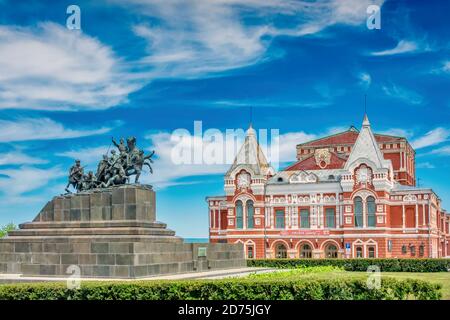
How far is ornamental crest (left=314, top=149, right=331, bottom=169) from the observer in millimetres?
72006

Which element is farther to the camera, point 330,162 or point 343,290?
point 330,162

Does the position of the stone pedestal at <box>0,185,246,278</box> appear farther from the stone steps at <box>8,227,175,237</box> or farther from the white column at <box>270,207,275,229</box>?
the white column at <box>270,207,275,229</box>

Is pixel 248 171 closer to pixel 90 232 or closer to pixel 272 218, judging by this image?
pixel 272 218

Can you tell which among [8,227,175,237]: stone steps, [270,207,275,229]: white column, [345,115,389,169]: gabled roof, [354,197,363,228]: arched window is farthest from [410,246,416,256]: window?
[8,227,175,237]: stone steps

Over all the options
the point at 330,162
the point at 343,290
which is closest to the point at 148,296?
the point at 343,290

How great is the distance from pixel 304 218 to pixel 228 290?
45.3 metres

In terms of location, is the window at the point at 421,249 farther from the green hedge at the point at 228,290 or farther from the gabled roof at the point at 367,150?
the green hedge at the point at 228,290

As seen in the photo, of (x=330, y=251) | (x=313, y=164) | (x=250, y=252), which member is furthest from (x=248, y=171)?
(x=330, y=251)

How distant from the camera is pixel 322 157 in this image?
72312mm

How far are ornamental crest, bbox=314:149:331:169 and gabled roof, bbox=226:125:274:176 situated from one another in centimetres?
540

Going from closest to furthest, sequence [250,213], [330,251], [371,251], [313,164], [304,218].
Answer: [371,251] → [330,251] → [304,218] → [250,213] → [313,164]

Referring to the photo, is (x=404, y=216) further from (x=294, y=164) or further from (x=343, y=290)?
A: (x=343, y=290)
